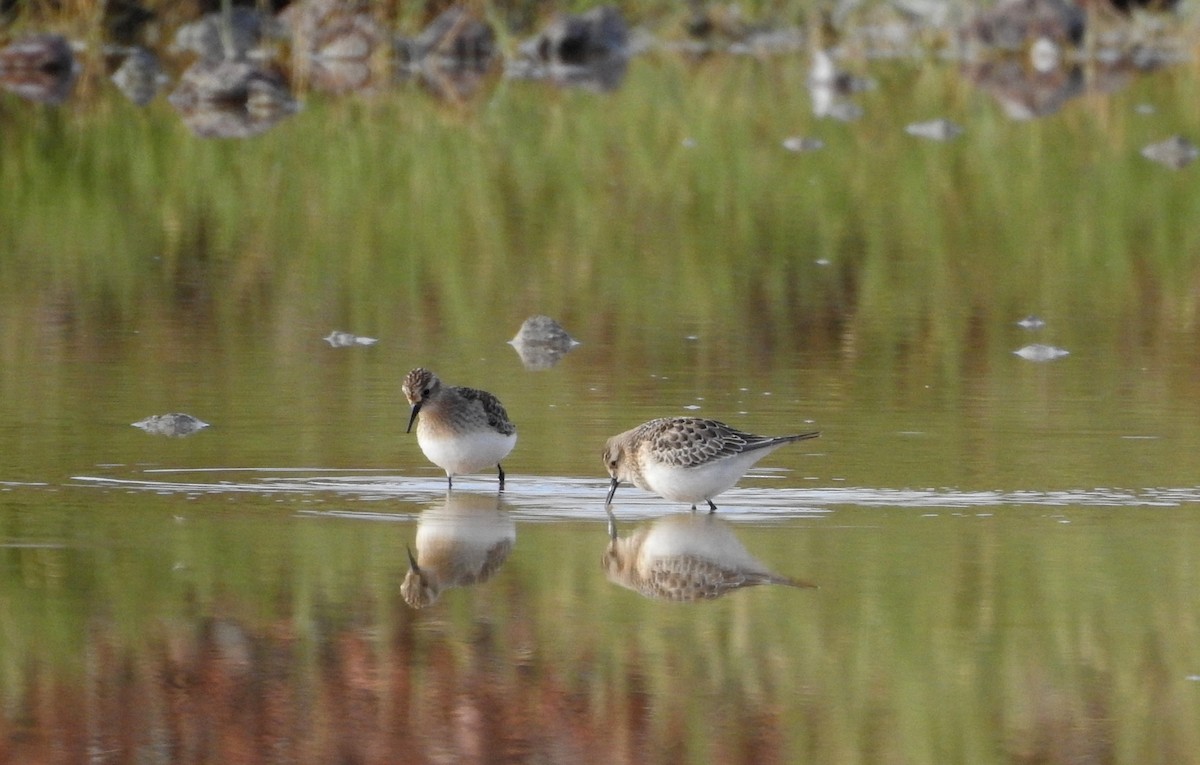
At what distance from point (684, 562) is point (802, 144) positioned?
13.5m

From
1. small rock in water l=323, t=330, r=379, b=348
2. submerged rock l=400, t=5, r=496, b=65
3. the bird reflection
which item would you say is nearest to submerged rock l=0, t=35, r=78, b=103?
submerged rock l=400, t=5, r=496, b=65

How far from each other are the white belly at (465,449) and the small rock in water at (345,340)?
2.98 m

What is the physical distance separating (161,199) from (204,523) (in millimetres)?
9086

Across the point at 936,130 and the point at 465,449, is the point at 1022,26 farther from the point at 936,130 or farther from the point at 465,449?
the point at 465,449

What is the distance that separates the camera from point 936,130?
21.1m

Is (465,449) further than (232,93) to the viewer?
No

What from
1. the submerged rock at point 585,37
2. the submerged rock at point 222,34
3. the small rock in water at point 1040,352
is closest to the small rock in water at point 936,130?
the submerged rock at point 585,37

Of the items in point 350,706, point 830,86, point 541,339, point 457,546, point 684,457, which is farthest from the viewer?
point 830,86

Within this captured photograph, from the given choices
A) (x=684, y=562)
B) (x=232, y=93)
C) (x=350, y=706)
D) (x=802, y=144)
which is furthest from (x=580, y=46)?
(x=350, y=706)

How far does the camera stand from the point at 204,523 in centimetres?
731

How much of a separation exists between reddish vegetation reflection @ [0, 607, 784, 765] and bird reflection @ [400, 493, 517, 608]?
54cm

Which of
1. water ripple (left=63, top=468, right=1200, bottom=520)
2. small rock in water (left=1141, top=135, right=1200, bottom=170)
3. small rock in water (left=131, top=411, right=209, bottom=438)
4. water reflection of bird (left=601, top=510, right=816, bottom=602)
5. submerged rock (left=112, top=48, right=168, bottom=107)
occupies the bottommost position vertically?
water reflection of bird (left=601, top=510, right=816, bottom=602)

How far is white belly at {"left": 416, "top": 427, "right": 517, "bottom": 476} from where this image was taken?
7.89m

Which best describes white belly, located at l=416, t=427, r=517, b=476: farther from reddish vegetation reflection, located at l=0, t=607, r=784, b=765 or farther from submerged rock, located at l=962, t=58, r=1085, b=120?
submerged rock, located at l=962, t=58, r=1085, b=120
